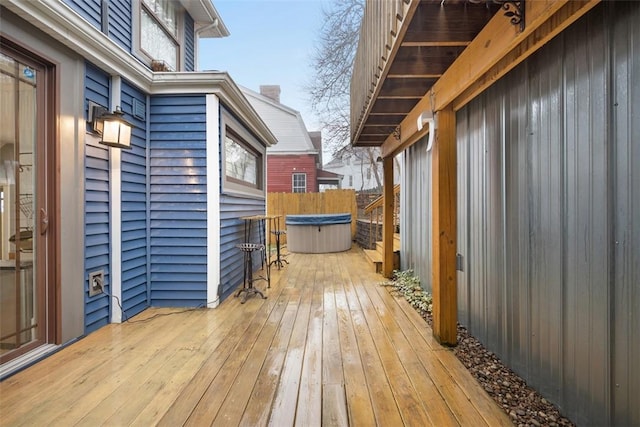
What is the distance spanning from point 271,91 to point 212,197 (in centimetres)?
1237

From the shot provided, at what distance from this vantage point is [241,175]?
5105mm

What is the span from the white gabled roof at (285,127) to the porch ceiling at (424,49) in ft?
33.0

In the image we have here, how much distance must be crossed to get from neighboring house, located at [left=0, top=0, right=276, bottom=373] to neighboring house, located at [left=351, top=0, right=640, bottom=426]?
225cm

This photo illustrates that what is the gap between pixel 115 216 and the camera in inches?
121

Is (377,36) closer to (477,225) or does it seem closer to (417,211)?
(477,225)

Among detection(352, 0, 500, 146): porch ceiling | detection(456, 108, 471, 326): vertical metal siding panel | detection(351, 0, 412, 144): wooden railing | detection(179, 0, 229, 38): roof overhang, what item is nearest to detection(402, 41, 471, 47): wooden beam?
detection(352, 0, 500, 146): porch ceiling

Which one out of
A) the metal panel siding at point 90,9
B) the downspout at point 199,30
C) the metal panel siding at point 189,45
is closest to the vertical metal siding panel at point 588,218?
the metal panel siding at point 90,9

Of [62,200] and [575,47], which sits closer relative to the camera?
[575,47]

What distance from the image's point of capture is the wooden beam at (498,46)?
4.39 ft

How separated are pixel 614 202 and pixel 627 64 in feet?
1.95

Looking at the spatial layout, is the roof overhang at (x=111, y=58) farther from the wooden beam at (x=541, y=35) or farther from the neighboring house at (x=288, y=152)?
the neighboring house at (x=288, y=152)

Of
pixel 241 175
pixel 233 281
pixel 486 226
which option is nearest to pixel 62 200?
pixel 233 281

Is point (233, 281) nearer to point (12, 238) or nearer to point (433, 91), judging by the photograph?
point (12, 238)

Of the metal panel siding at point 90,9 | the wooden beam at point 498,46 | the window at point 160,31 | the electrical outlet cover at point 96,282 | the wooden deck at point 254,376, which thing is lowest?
the wooden deck at point 254,376
